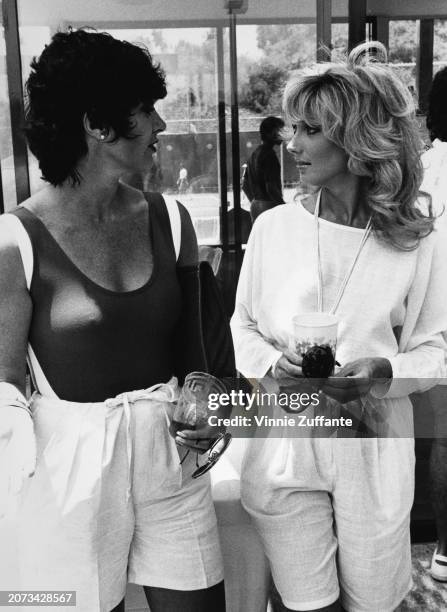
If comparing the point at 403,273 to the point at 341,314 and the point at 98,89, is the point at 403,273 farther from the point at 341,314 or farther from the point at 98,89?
the point at 98,89

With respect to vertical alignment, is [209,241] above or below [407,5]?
below

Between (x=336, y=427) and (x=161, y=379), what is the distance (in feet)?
1.34

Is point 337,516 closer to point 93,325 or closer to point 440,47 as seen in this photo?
point 93,325

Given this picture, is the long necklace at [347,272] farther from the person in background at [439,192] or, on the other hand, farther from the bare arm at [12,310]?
the person in background at [439,192]

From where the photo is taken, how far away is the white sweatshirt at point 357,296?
5.79 feet

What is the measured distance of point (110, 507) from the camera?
5.18 feet

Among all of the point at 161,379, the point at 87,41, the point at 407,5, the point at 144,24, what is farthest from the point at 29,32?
the point at 161,379

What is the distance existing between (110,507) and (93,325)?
359 millimetres

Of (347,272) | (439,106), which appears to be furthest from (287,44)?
(347,272)

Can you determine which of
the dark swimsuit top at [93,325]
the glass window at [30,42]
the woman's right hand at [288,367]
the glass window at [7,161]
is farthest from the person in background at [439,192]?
the glass window at [7,161]

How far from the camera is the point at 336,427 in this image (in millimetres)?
1775

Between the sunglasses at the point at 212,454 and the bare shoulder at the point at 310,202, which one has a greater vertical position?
the bare shoulder at the point at 310,202

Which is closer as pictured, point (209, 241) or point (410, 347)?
point (410, 347)

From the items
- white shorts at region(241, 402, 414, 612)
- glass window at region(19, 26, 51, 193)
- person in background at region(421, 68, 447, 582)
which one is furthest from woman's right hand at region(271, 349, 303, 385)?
glass window at region(19, 26, 51, 193)
